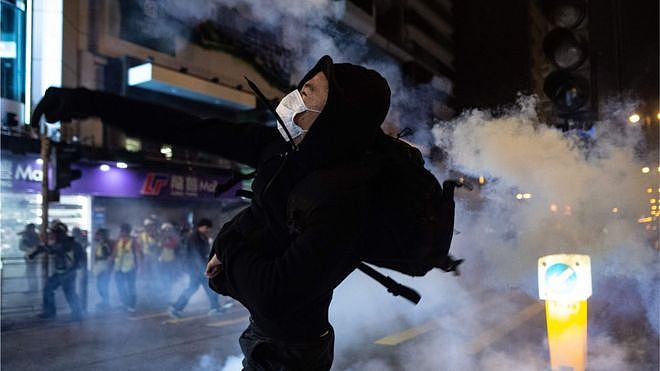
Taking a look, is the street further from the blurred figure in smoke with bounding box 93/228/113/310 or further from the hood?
the hood

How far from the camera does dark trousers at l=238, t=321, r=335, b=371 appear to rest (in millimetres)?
1503

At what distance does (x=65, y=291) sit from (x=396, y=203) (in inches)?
326

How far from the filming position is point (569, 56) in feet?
12.3

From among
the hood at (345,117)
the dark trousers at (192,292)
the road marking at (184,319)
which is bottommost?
the road marking at (184,319)

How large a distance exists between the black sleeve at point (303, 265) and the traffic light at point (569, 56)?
2.99 m

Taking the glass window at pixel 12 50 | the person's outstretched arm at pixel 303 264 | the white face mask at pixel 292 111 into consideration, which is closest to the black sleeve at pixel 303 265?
the person's outstretched arm at pixel 303 264

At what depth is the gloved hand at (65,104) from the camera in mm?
1472

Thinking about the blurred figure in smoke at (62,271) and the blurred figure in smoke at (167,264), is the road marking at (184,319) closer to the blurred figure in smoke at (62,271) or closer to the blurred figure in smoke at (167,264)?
the blurred figure in smoke at (62,271)

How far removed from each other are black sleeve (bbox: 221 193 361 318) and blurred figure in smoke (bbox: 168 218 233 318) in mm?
6884

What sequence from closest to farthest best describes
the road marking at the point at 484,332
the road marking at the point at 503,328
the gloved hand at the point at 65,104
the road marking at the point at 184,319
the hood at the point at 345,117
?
the hood at the point at 345,117 → the gloved hand at the point at 65,104 → the road marking at the point at 503,328 → the road marking at the point at 484,332 → the road marking at the point at 184,319

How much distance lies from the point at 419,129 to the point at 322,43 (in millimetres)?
1132

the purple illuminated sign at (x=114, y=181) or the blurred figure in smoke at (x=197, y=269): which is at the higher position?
the purple illuminated sign at (x=114, y=181)

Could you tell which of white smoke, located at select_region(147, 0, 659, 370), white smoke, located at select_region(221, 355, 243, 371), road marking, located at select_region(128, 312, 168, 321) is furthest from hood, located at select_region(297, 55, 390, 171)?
road marking, located at select_region(128, 312, 168, 321)

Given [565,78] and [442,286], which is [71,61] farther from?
[565,78]
